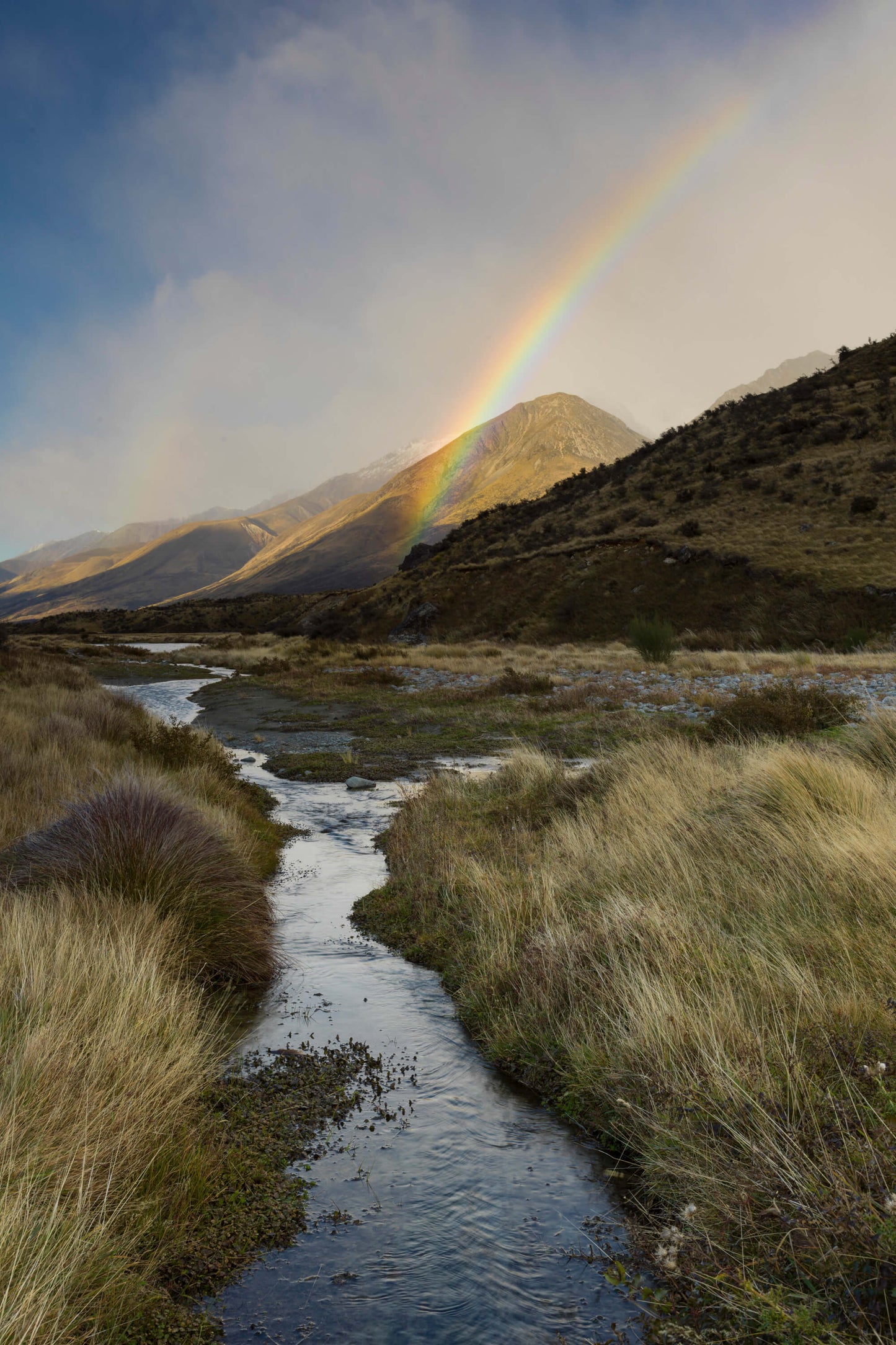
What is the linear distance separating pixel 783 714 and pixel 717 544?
3344 centimetres

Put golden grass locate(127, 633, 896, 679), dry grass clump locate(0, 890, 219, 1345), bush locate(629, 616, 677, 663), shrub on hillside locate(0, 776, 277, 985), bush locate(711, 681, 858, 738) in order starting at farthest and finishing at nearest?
bush locate(629, 616, 677, 663)
golden grass locate(127, 633, 896, 679)
bush locate(711, 681, 858, 738)
shrub on hillside locate(0, 776, 277, 985)
dry grass clump locate(0, 890, 219, 1345)

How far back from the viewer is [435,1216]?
349 cm

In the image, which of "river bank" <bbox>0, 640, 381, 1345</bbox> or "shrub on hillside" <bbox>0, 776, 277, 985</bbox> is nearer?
"river bank" <bbox>0, 640, 381, 1345</bbox>

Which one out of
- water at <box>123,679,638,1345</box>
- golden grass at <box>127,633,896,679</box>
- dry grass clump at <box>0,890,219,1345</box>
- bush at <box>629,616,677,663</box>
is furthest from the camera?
bush at <box>629,616,677,663</box>

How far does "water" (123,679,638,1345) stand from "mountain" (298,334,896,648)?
3276cm

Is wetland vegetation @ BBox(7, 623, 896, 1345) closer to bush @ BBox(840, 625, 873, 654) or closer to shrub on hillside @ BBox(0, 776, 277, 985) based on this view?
shrub on hillside @ BBox(0, 776, 277, 985)

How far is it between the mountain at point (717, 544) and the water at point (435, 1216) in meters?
32.8

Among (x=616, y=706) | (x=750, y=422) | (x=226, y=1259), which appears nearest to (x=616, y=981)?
(x=226, y=1259)

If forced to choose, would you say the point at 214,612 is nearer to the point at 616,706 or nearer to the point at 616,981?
the point at 616,706

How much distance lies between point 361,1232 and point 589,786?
7329mm

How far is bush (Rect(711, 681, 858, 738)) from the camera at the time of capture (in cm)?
1206

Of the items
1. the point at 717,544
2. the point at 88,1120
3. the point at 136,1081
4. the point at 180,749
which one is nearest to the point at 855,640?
the point at 717,544

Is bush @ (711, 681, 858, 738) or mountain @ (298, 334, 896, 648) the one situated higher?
mountain @ (298, 334, 896, 648)

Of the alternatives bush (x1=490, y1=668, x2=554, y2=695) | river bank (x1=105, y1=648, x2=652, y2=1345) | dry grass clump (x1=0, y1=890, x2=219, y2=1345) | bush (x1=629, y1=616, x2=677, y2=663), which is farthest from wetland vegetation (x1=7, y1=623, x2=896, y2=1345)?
bush (x1=629, y1=616, x2=677, y2=663)
